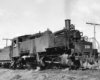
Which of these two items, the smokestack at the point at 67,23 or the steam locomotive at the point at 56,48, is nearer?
the steam locomotive at the point at 56,48

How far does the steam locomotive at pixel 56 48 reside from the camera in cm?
1237

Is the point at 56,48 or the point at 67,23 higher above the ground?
the point at 67,23

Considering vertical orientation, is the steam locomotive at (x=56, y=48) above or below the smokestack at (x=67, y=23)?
below

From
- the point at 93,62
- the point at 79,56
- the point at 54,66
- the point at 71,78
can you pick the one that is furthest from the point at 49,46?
the point at 71,78

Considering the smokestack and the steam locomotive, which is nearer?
the steam locomotive

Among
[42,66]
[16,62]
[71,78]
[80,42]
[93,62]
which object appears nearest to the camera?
[71,78]

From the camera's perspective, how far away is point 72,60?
12.3 m

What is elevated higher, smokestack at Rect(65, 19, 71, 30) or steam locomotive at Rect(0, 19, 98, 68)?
smokestack at Rect(65, 19, 71, 30)

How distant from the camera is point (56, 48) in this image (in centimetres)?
1299

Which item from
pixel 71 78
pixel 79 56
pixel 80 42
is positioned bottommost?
pixel 71 78

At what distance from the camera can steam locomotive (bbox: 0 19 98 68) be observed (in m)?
12.4

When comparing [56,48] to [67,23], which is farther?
[67,23]

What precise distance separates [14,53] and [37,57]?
Answer: 4.27 m

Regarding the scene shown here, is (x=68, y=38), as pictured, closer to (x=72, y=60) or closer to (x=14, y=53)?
(x=72, y=60)
